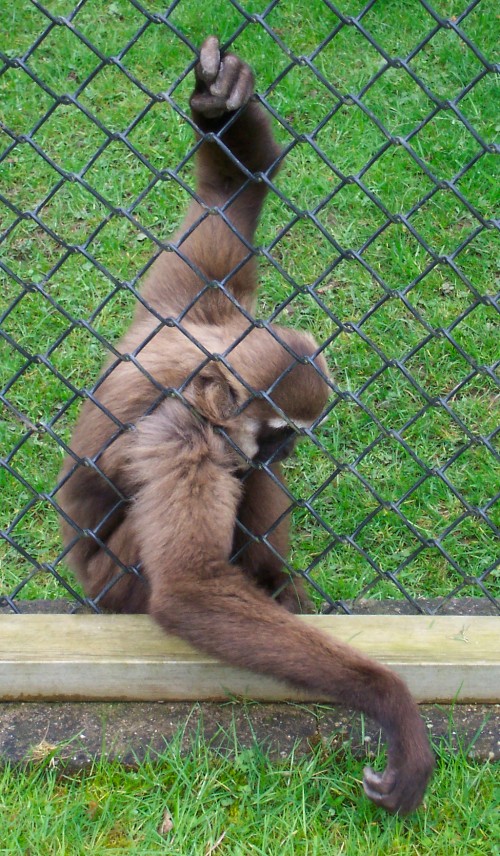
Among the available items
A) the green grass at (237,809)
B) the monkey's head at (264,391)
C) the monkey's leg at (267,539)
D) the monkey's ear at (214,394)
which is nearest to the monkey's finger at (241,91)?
the monkey's head at (264,391)

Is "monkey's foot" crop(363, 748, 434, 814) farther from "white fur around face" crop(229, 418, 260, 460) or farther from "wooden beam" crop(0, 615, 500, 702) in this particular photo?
"white fur around face" crop(229, 418, 260, 460)

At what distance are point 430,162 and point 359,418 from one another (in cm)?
204

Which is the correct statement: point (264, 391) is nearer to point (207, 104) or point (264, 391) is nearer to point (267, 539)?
point (267, 539)

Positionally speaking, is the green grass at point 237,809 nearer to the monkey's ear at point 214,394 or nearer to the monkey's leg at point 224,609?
the monkey's leg at point 224,609

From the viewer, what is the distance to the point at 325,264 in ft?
18.4

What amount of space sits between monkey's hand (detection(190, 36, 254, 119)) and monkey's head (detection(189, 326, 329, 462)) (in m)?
0.92

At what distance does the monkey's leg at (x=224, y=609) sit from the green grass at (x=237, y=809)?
6.2 inches

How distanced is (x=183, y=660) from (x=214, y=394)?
100 cm

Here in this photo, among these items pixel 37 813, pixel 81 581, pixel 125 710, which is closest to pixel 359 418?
pixel 81 581

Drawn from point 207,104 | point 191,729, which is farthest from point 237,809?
point 207,104

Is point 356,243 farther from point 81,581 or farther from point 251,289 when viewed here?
point 81,581

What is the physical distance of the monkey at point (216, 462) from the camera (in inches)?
124

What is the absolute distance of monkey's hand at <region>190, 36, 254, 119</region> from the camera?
11.8ft

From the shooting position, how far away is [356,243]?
18.7 ft
